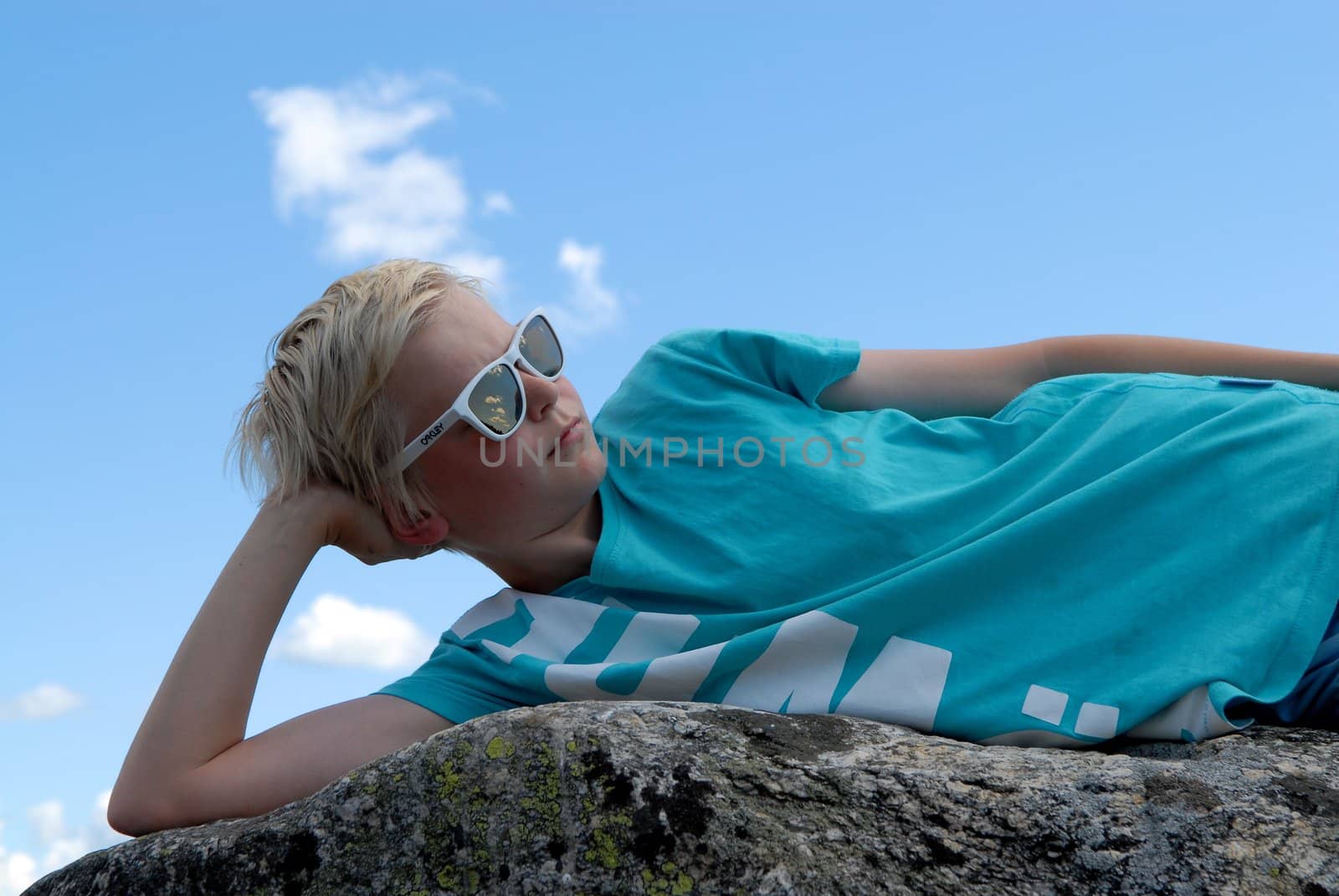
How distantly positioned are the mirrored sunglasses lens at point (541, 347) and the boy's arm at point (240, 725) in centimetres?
56

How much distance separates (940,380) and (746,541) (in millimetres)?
787

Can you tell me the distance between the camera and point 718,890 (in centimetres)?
167

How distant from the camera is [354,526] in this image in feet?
8.76

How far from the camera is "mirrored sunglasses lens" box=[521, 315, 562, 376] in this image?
2617 mm

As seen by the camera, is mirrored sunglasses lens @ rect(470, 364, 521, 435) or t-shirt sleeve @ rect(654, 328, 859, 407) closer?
mirrored sunglasses lens @ rect(470, 364, 521, 435)

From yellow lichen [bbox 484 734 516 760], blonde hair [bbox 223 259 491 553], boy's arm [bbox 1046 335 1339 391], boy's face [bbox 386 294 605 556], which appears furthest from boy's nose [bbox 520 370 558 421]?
boy's arm [bbox 1046 335 1339 391]

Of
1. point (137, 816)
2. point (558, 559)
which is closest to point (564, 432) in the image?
point (558, 559)

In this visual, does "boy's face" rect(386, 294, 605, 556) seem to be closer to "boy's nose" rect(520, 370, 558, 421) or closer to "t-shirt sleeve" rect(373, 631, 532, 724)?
"boy's nose" rect(520, 370, 558, 421)

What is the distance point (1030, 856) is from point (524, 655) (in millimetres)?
1149

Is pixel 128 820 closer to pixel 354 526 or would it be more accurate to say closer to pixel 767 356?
pixel 354 526

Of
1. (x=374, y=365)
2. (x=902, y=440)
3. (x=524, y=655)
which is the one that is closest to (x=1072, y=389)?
(x=902, y=440)

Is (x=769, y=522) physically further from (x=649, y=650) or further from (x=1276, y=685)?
(x=1276, y=685)

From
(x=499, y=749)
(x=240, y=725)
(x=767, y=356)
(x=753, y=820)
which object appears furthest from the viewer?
(x=767, y=356)

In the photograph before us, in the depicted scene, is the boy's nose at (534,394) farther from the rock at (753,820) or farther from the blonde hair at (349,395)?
the rock at (753,820)
